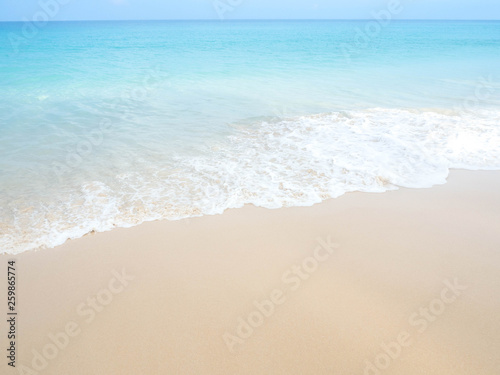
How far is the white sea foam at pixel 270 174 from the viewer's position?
17.5ft

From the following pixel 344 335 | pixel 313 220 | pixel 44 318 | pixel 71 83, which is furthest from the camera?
pixel 71 83

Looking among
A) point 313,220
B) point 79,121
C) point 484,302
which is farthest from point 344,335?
point 79,121

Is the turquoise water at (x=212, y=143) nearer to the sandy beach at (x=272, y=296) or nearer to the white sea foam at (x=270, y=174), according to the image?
the white sea foam at (x=270, y=174)

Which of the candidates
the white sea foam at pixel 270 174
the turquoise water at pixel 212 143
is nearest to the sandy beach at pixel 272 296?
the white sea foam at pixel 270 174

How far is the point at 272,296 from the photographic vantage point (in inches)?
148

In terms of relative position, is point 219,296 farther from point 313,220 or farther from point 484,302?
point 484,302

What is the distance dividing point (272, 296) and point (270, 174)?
3388mm

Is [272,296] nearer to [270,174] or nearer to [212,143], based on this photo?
[270,174]

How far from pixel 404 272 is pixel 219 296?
2355 millimetres

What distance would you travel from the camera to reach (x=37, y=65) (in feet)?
69.7

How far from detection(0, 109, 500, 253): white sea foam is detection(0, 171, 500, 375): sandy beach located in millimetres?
426

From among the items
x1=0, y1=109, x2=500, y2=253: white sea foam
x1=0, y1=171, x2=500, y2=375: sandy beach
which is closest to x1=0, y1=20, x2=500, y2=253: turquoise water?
x1=0, y1=109, x2=500, y2=253: white sea foam

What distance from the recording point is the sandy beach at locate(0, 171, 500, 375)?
3.08m

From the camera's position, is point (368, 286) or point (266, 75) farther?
point (266, 75)
